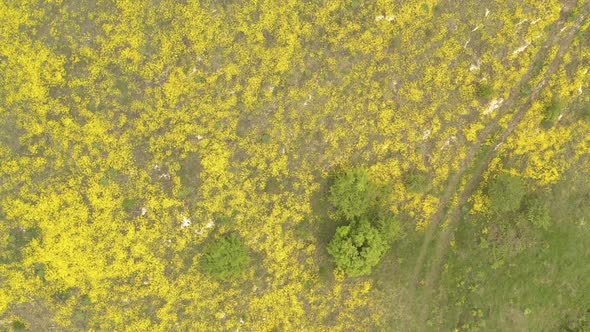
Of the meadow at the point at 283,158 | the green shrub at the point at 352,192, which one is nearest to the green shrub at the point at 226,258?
the meadow at the point at 283,158

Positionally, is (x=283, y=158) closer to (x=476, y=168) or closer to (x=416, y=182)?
(x=416, y=182)

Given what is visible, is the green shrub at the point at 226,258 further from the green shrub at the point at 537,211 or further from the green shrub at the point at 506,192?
the green shrub at the point at 537,211

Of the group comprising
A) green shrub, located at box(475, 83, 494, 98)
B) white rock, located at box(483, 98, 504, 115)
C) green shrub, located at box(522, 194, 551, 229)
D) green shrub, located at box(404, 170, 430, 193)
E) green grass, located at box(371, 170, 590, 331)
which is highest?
green shrub, located at box(475, 83, 494, 98)

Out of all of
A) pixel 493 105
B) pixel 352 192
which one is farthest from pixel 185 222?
pixel 493 105

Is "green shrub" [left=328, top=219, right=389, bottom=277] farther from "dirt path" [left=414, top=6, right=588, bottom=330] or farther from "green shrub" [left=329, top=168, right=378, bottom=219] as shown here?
"dirt path" [left=414, top=6, right=588, bottom=330]

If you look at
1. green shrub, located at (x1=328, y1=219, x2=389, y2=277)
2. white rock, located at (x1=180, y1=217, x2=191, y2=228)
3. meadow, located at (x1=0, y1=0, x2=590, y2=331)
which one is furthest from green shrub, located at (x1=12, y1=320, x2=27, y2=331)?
green shrub, located at (x1=328, y1=219, x2=389, y2=277)

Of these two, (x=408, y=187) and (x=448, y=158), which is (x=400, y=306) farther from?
(x=448, y=158)

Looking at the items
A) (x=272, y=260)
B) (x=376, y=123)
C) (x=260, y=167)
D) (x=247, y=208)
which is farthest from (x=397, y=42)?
(x=272, y=260)
